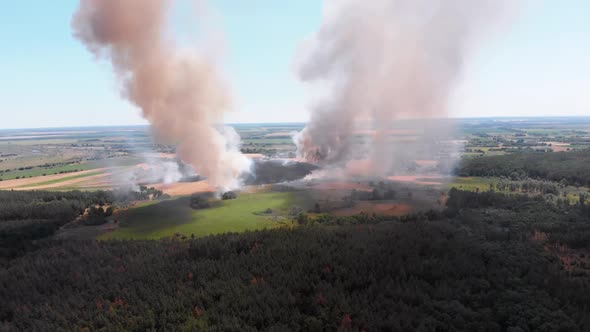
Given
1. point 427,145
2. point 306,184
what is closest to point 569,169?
point 427,145

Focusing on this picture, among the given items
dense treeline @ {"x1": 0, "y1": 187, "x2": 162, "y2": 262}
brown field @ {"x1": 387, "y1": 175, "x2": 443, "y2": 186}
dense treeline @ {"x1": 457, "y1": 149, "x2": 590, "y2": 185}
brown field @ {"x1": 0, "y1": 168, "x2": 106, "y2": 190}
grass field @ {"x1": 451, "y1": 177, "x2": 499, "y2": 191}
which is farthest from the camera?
brown field @ {"x1": 0, "y1": 168, "x2": 106, "y2": 190}

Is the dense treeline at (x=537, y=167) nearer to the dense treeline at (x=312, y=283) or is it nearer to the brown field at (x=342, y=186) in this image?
the brown field at (x=342, y=186)

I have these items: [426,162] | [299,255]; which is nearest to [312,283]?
[299,255]

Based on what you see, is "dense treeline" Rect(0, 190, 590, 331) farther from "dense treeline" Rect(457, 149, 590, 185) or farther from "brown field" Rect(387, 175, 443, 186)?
"dense treeline" Rect(457, 149, 590, 185)

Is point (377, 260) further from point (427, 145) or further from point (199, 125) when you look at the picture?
point (427, 145)

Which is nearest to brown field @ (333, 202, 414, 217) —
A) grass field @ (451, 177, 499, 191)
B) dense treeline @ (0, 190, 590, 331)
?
dense treeline @ (0, 190, 590, 331)

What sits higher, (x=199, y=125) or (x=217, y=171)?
(x=199, y=125)
